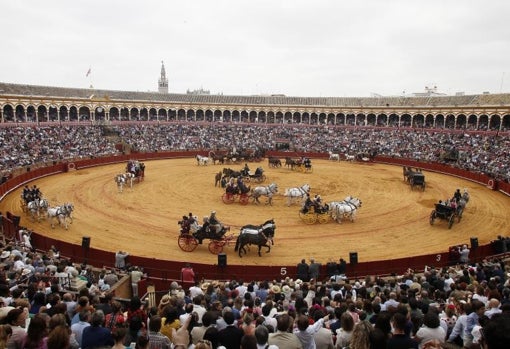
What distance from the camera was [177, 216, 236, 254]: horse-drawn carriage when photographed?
16766 mm

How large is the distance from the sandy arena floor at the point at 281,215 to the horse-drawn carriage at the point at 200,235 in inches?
15.7

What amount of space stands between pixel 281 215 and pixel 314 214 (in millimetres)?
2436

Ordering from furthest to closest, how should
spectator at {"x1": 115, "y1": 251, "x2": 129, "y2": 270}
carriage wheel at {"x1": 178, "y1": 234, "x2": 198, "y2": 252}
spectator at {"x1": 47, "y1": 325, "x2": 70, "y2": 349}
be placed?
carriage wheel at {"x1": 178, "y1": 234, "x2": 198, "y2": 252}
spectator at {"x1": 115, "y1": 251, "x2": 129, "y2": 270}
spectator at {"x1": 47, "y1": 325, "x2": 70, "y2": 349}

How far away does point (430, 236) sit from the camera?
19.8m

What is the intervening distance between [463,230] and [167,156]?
1509 inches

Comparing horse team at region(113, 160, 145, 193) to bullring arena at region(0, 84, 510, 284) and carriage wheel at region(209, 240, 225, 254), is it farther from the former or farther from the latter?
carriage wheel at region(209, 240, 225, 254)

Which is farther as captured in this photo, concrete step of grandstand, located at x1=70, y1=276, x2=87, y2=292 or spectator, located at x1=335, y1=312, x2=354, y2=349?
concrete step of grandstand, located at x1=70, y1=276, x2=87, y2=292

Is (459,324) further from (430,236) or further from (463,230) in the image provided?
(463,230)

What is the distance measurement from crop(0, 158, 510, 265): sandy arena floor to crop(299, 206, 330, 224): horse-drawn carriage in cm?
49

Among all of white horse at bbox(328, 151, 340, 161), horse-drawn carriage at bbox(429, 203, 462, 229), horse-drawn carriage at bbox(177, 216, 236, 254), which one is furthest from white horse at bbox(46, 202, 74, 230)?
white horse at bbox(328, 151, 340, 161)

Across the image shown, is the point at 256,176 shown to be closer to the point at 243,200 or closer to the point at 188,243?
the point at 243,200

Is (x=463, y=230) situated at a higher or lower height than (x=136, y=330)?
lower

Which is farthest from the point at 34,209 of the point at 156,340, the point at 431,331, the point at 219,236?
the point at 431,331

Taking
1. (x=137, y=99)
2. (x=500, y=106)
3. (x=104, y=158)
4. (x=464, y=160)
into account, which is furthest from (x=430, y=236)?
(x=137, y=99)
